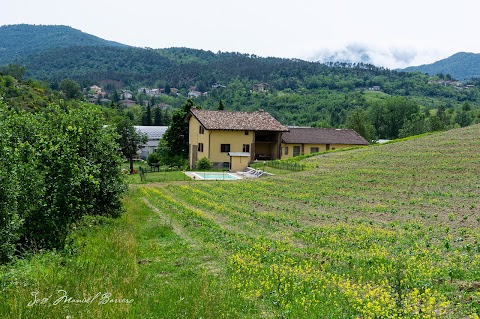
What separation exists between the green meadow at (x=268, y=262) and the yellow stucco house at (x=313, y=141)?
37648 mm

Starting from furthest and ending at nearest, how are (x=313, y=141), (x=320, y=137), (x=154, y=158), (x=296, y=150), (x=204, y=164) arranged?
(x=154, y=158) → (x=320, y=137) → (x=313, y=141) → (x=296, y=150) → (x=204, y=164)

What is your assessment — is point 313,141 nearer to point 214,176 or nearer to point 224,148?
point 224,148

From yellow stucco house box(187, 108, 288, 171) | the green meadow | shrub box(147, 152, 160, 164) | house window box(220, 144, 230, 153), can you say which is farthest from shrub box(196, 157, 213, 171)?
the green meadow

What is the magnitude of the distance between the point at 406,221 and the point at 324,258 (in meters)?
7.01

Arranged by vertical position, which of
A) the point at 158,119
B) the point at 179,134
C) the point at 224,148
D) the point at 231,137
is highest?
the point at 158,119

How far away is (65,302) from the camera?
819cm

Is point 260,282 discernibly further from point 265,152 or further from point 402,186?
point 265,152

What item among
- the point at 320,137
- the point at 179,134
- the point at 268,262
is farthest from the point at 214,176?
the point at 268,262

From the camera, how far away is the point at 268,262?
1199 cm

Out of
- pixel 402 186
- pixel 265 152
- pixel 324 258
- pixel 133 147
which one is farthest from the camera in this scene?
pixel 133 147

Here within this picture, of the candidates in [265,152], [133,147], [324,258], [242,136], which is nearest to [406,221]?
[324,258]

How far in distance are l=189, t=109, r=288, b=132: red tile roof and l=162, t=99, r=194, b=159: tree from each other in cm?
508

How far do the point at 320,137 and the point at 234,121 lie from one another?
15251mm

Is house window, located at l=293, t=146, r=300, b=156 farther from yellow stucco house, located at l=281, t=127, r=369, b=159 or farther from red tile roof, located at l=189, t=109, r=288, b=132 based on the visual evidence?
red tile roof, located at l=189, t=109, r=288, b=132
